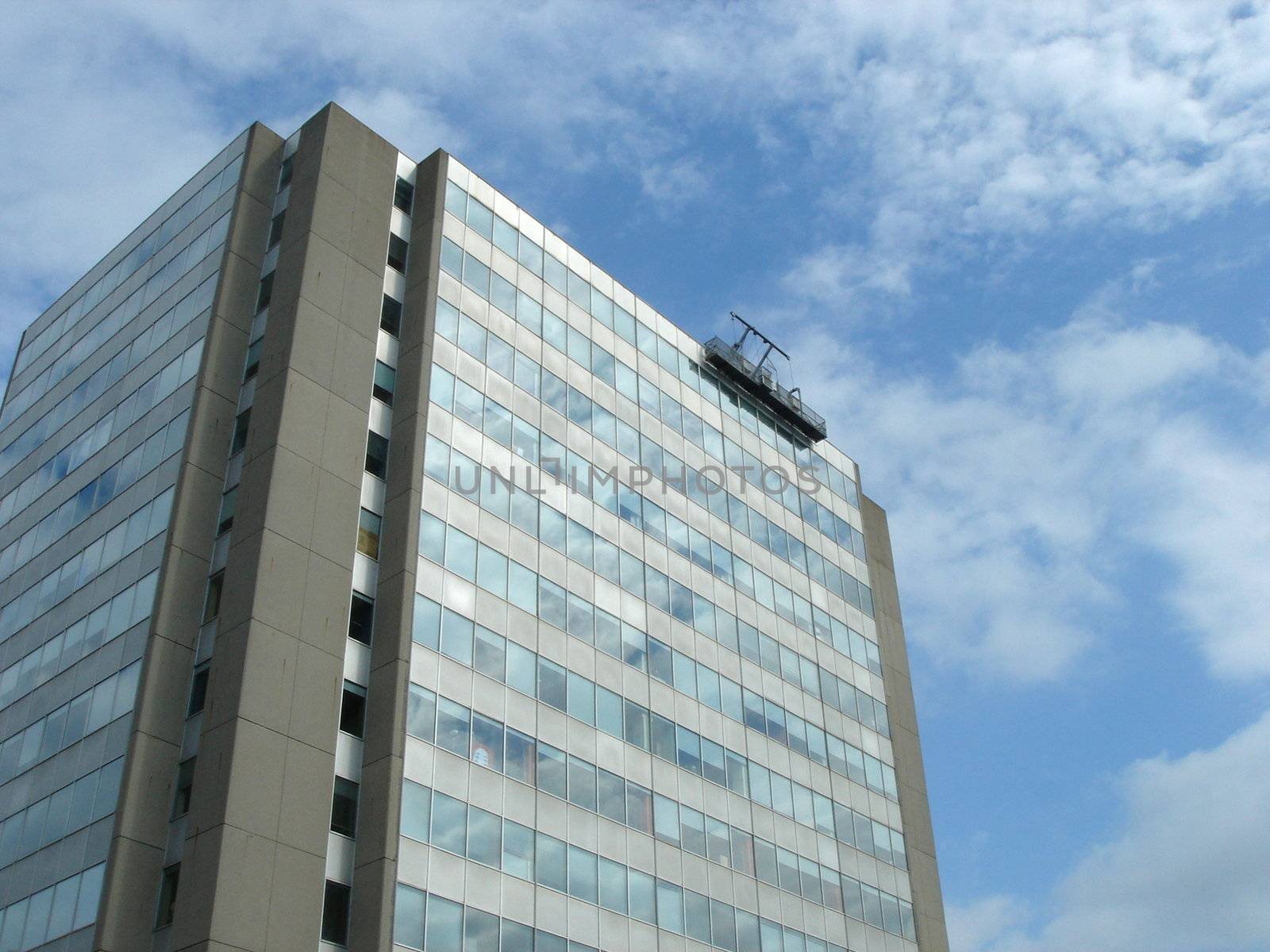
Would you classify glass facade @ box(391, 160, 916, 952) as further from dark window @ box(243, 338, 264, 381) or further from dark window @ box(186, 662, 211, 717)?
dark window @ box(186, 662, 211, 717)

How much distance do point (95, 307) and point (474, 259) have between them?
62.9 ft

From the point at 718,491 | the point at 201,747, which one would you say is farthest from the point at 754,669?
the point at 201,747

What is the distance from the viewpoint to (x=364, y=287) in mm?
54094

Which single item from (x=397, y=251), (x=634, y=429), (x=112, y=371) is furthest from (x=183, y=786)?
(x=634, y=429)

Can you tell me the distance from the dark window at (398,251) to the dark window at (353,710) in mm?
19841

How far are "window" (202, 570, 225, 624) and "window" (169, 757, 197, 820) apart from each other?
17.2 feet

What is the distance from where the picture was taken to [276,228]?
5575cm

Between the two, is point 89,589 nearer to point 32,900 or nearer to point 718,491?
point 32,900

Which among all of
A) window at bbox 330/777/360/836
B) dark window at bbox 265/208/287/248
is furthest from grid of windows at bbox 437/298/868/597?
window at bbox 330/777/360/836

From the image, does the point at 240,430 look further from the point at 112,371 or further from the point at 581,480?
the point at 581,480

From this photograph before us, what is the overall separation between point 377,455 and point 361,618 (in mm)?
7195

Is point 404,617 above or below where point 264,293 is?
below

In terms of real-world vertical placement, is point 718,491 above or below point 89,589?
above

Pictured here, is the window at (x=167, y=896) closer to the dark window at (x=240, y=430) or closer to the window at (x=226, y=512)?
the window at (x=226, y=512)
